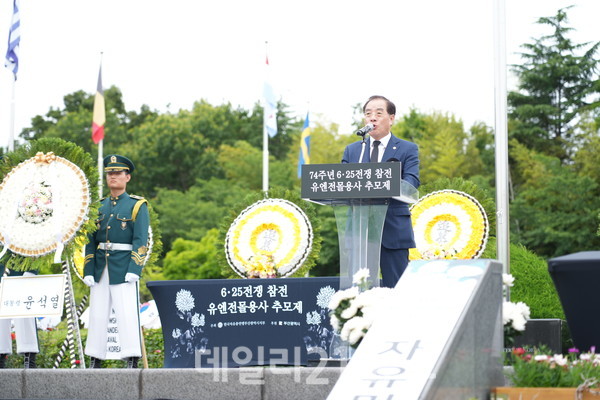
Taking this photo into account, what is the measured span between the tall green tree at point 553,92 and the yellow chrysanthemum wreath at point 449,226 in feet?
79.9

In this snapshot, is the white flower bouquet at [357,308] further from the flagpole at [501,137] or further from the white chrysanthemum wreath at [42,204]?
the white chrysanthemum wreath at [42,204]

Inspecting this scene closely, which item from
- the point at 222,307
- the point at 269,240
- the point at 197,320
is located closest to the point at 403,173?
the point at 222,307

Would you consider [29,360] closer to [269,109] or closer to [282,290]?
[282,290]

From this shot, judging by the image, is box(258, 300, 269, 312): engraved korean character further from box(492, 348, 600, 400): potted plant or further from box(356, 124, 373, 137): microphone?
box(492, 348, 600, 400): potted plant

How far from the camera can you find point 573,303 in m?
4.72

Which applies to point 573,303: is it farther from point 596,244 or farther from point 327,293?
point 596,244

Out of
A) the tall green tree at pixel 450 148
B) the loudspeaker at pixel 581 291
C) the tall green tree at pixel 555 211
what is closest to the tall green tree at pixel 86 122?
the tall green tree at pixel 450 148

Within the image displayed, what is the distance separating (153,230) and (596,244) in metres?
22.7

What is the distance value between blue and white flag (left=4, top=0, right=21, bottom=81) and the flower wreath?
24.4ft

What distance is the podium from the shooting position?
5594mm

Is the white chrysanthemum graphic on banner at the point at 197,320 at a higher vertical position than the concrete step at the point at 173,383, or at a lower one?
higher

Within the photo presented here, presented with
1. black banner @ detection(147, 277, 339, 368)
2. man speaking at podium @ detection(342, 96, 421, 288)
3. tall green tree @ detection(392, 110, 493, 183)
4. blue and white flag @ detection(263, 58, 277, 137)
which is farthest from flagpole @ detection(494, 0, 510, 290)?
tall green tree @ detection(392, 110, 493, 183)

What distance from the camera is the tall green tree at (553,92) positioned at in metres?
32.5

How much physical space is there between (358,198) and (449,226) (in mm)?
3085
